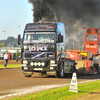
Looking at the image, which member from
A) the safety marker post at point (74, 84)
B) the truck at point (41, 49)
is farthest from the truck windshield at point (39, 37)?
the safety marker post at point (74, 84)

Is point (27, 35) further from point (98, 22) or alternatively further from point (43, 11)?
point (98, 22)

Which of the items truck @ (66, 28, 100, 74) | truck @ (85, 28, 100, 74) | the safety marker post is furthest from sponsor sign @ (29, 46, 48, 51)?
truck @ (85, 28, 100, 74)

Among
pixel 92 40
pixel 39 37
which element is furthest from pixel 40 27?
pixel 92 40

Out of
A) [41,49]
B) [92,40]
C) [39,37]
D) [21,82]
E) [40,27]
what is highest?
[40,27]

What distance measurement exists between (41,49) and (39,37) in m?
0.89

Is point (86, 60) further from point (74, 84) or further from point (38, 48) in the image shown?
point (74, 84)

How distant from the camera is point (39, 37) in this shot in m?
18.8

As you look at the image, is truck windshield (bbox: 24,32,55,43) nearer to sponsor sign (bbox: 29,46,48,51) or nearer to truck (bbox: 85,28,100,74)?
sponsor sign (bbox: 29,46,48,51)

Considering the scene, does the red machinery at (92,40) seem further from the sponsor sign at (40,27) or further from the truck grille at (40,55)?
the truck grille at (40,55)

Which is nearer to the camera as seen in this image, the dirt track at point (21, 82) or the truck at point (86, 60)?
the dirt track at point (21, 82)

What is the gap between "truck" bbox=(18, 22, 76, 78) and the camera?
1839 cm

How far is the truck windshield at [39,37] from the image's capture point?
18597 mm

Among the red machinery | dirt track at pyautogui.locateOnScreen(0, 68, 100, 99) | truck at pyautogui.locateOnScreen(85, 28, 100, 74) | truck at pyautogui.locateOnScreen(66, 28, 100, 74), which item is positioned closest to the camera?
dirt track at pyautogui.locateOnScreen(0, 68, 100, 99)

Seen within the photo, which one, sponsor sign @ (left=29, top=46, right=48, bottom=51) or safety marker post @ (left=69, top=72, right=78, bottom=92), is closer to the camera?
safety marker post @ (left=69, top=72, right=78, bottom=92)
